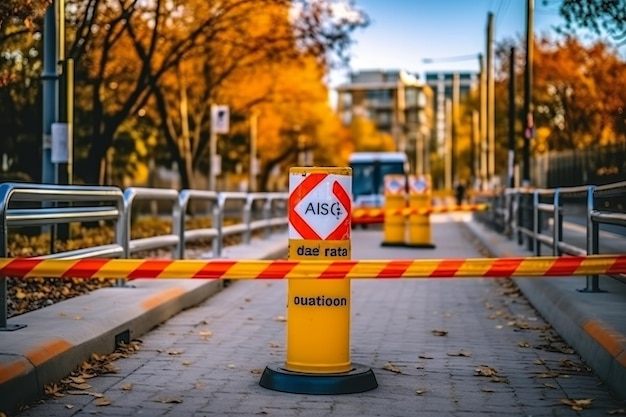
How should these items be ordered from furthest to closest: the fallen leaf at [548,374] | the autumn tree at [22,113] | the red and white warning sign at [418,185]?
the autumn tree at [22,113], the red and white warning sign at [418,185], the fallen leaf at [548,374]

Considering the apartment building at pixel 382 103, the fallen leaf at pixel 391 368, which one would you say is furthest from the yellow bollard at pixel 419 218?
the apartment building at pixel 382 103

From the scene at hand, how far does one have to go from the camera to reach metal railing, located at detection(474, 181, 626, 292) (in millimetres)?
10445

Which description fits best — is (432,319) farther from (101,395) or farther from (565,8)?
(565,8)

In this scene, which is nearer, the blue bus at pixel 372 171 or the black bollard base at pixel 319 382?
the black bollard base at pixel 319 382

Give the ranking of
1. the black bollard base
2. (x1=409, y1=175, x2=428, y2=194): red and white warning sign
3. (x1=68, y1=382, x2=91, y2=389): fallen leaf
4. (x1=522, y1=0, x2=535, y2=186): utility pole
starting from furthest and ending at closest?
(x1=522, y1=0, x2=535, y2=186): utility pole < (x1=409, y1=175, x2=428, y2=194): red and white warning sign < (x1=68, y1=382, x2=91, y2=389): fallen leaf < the black bollard base

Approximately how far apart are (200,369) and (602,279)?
5.31 metres

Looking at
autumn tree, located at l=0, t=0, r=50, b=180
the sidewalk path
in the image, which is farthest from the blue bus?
the sidewalk path

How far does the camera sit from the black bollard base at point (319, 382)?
24.7 feet

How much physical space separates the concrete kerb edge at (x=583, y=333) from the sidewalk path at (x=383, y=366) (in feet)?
0.31

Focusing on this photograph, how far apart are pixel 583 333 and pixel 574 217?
604 centimetres

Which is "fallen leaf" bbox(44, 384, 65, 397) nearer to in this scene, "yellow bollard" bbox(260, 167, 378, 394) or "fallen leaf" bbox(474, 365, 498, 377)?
"yellow bollard" bbox(260, 167, 378, 394)

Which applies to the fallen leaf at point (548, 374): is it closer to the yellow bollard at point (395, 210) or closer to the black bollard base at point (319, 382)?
the black bollard base at point (319, 382)

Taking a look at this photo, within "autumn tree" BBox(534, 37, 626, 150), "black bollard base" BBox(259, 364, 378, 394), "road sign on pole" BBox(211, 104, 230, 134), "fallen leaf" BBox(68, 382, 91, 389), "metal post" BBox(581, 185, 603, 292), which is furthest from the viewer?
"autumn tree" BBox(534, 37, 626, 150)

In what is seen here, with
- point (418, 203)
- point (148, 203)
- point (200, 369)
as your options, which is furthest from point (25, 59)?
point (148, 203)
